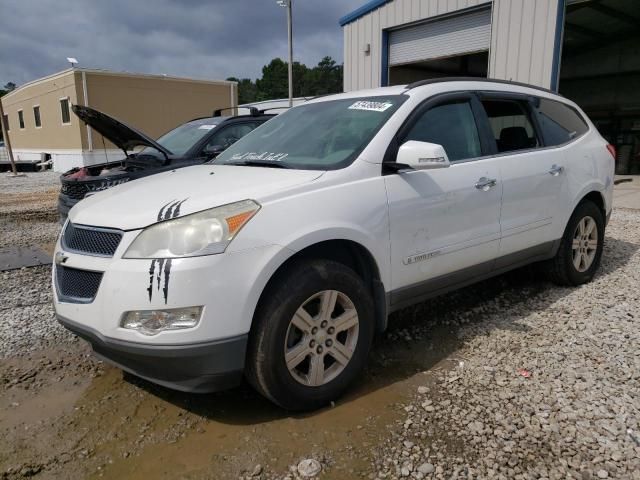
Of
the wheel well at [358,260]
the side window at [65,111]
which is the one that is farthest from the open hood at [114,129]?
the side window at [65,111]

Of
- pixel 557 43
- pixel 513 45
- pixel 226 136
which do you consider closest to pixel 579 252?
pixel 226 136

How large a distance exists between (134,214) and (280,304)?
86 centimetres

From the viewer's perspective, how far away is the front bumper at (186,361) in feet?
7.40

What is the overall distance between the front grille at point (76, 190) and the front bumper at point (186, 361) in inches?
156

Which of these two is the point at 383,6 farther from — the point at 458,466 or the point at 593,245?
the point at 458,466

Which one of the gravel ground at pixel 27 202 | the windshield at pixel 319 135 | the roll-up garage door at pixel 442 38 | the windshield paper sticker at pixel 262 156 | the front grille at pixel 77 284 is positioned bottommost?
the gravel ground at pixel 27 202

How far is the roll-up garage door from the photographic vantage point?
10445 mm

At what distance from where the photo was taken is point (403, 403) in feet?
8.89

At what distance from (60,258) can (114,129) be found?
376 cm

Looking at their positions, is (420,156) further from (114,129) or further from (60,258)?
(114,129)

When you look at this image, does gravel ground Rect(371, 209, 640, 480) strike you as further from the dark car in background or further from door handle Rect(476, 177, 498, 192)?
the dark car in background

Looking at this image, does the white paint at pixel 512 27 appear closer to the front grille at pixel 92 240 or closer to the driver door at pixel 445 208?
the driver door at pixel 445 208

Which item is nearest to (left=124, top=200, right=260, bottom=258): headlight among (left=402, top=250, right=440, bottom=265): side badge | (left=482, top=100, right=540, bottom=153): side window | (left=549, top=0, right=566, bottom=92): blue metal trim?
(left=402, top=250, right=440, bottom=265): side badge

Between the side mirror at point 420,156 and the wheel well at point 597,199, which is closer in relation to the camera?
the side mirror at point 420,156
